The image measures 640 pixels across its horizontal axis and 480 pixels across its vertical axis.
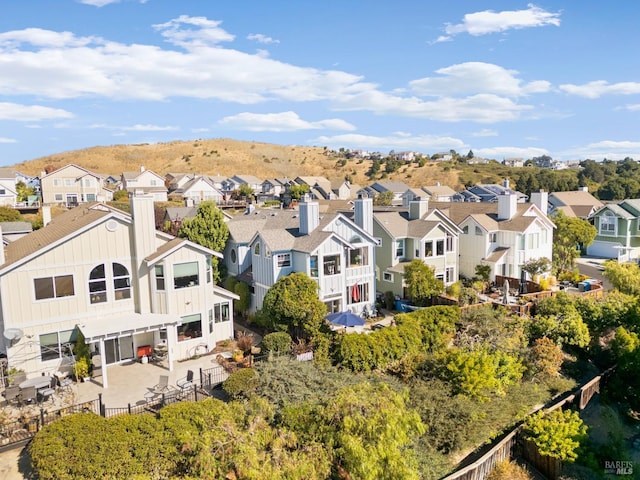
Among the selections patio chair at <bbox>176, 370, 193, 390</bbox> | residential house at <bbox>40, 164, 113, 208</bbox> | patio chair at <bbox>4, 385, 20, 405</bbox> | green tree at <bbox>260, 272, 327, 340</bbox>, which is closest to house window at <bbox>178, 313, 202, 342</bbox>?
patio chair at <bbox>176, 370, 193, 390</bbox>

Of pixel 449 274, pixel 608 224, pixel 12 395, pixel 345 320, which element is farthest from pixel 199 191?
pixel 12 395

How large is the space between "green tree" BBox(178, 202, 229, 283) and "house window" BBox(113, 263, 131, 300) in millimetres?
8700

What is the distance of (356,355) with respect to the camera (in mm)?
20125

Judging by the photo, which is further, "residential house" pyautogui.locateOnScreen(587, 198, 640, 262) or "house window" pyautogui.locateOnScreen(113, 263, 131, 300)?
"residential house" pyautogui.locateOnScreen(587, 198, 640, 262)

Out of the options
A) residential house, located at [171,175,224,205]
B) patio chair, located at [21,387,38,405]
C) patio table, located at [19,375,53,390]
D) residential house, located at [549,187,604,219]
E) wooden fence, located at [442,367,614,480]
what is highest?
residential house, located at [171,175,224,205]

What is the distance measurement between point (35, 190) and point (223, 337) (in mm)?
70121

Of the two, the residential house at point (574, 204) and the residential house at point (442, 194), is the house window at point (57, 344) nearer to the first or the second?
the residential house at point (574, 204)

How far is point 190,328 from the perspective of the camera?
22.3 metres

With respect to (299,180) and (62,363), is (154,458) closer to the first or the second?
(62,363)

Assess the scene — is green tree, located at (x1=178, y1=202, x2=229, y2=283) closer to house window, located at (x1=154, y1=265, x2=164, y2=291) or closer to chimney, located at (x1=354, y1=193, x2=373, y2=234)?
house window, located at (x1=154, y1=265, x2=164, y2=291)

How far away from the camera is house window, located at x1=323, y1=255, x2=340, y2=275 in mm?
26250

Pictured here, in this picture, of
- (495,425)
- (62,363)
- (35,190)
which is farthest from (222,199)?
(495,425)

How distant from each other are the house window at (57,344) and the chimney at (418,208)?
2402cm

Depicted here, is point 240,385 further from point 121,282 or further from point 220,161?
point 220,161
